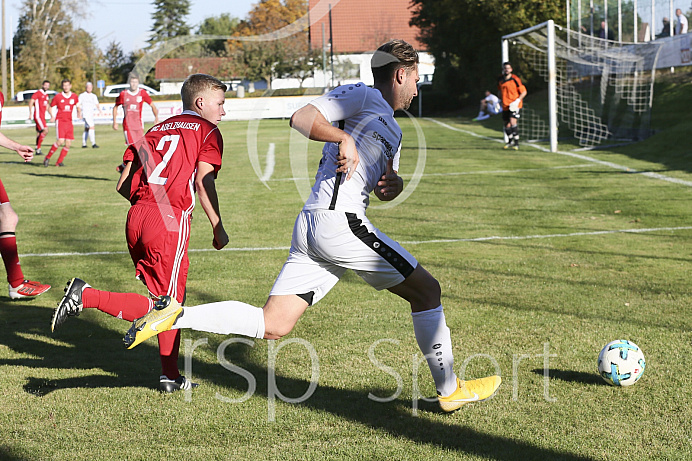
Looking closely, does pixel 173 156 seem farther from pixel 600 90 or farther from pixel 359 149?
pixel 600 90

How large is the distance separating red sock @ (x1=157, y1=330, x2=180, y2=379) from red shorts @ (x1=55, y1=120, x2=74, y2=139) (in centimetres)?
1785

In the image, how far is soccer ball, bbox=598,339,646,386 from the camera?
4109 mm

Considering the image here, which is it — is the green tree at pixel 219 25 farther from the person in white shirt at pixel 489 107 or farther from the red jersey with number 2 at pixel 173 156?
the red jersey with number 2 at pixel 173 156

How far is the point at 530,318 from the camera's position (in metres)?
5.51

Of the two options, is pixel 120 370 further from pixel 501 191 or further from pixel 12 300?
pixel 501 191

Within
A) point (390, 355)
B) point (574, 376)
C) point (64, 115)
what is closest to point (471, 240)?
point (390, 355)

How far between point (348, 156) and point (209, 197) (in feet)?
3.89

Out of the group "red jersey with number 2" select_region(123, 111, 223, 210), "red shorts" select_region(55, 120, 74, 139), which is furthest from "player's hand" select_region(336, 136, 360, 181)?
"red shorts" select_region(55, 120, 74, 139)

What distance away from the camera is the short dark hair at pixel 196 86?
14.3 feet

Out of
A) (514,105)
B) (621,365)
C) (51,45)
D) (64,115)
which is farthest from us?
(51,45)

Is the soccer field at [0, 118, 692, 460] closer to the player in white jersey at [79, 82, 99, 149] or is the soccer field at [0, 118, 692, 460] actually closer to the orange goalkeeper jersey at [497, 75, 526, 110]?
the orange goalkeeper jersey at [497, 75, 526, 110]

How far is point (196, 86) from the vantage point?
4.34 metres

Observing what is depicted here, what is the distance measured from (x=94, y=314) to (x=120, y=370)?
1601 millimetres

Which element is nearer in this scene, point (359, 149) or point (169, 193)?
point (359, 149)
